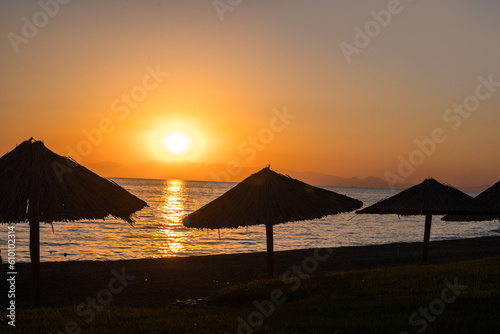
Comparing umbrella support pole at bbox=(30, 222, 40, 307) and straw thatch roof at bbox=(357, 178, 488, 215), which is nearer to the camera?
umbrella support pole at bbox=(30, 222, 40, 307)

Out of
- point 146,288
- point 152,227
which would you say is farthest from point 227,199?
point 152,227

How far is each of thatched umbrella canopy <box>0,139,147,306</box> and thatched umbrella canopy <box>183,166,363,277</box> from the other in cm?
328

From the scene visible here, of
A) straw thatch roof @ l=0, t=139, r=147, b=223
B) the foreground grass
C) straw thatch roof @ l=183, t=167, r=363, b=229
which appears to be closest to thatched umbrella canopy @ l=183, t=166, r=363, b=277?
straw thatch roof @ l=183, t=167, r=363, b=229

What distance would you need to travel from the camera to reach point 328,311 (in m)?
8.89

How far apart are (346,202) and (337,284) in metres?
3.31

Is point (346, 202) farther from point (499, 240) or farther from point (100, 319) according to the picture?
point (499, 240)

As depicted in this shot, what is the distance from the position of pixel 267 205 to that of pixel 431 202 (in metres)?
6.05

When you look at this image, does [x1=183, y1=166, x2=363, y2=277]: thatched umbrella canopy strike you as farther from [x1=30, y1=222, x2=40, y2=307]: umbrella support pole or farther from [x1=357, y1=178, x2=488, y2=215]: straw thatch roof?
[x1=30, y1=222, x2=40, y2=307]: umbrella support pole

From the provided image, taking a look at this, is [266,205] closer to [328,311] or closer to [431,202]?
[328,311]

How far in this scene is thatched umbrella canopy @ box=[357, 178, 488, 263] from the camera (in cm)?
1497

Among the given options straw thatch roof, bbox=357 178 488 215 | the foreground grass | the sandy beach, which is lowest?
the sandy beach

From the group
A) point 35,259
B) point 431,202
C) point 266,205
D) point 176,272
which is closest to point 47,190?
point 35,259

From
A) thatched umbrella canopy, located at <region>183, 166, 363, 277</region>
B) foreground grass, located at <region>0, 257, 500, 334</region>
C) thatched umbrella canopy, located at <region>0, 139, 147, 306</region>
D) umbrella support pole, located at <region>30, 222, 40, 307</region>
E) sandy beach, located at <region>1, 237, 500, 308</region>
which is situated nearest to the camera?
foreground grass, located at <region>0, 257, 500, 334</region>

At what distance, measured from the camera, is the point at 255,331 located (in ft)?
25.2
